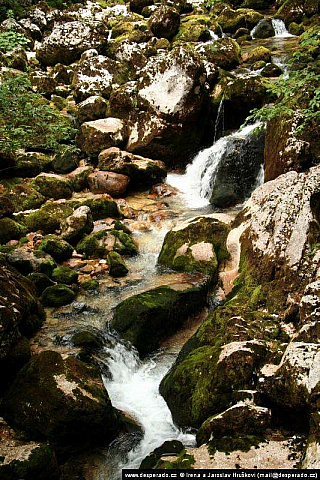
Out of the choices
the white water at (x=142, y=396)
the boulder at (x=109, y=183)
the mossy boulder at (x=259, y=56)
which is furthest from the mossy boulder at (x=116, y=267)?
the mossy boulder at (x=259, y=56)

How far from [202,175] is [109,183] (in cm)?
303

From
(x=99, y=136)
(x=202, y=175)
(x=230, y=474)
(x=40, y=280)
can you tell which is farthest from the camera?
(x=99, y=136)

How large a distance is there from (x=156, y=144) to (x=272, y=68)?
5.85 meters

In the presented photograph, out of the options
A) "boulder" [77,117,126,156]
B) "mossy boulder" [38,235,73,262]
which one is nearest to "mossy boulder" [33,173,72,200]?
"boulder" [77,117,126,156]

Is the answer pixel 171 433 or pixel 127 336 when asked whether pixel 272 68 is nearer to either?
pixel 127 336

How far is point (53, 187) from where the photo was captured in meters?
12.3

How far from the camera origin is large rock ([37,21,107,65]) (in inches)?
849

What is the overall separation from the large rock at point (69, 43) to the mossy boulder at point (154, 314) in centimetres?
1889

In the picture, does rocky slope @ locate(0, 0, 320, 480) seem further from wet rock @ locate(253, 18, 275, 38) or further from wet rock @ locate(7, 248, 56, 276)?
wet rock @ locate(253, 18, 275, 38)

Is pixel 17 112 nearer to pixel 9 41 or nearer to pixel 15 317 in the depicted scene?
pixel 9 41

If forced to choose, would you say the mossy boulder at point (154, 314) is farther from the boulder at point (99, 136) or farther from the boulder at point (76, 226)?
the boulder at point (99, 136)

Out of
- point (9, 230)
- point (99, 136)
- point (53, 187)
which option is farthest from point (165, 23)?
point (9, 230)

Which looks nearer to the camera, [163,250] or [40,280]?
[40,280]

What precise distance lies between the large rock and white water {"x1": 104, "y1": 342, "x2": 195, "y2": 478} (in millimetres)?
19849
